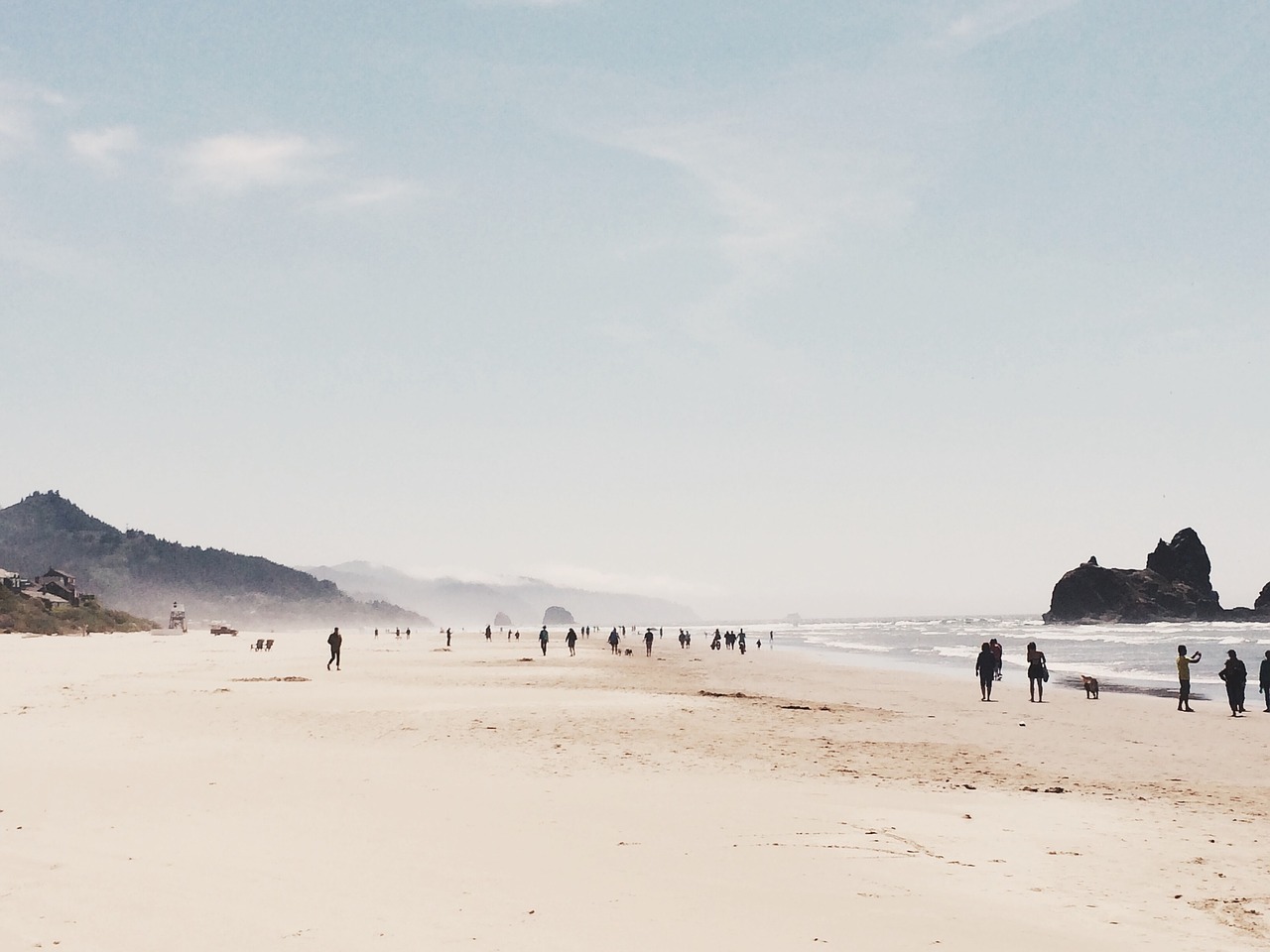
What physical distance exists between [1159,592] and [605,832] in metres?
208

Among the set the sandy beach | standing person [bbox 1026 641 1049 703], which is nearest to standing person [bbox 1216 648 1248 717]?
the sandy beach

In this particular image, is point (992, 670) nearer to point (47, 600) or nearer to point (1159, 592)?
point (47, 600)

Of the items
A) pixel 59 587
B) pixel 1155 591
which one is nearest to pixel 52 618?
pixel 59 587

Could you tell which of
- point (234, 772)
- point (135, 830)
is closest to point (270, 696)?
point (234, 772)

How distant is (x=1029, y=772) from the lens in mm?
16172

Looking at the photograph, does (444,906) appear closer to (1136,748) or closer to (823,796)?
(823,796)

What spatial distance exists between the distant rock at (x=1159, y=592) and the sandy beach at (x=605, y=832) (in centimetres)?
18417

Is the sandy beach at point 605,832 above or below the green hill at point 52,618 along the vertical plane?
above

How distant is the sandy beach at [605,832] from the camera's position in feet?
22.8

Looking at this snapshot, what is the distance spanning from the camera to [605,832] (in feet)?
33.1

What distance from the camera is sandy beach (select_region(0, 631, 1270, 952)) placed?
6.94 metres

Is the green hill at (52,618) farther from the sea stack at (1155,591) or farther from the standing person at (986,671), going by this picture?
the sea stack at (1155,591)

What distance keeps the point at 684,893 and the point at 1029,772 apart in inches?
422

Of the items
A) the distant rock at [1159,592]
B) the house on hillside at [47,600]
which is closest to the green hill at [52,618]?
the house on hillside at [47,600]
